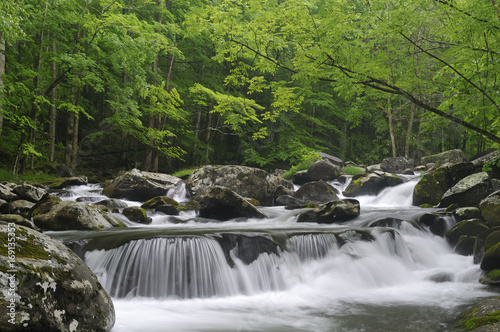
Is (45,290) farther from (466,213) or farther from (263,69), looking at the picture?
(466,213)

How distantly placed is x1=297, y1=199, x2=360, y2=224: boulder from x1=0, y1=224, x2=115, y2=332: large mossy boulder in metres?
6.77

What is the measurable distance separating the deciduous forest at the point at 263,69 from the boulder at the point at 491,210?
131 centimetres

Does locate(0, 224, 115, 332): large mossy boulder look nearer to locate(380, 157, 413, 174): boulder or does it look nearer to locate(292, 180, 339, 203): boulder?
locate(292, 180, 339, 203): boulder

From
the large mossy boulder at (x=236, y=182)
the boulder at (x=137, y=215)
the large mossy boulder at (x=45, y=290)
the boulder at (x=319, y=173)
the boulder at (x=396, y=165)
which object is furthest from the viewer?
the boulder at (x=396, y=165)

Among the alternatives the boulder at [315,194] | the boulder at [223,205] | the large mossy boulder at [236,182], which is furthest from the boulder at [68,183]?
the boulder at [315,194]

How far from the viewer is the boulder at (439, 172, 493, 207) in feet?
29.9

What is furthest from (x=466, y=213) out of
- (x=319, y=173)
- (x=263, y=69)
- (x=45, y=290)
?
(x=319, y=173)

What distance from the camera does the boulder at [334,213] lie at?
934cm

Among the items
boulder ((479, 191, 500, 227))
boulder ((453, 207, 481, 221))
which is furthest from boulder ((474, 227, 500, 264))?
boulder ((453, 207, 481, 221))

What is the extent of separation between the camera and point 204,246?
5.87 meters

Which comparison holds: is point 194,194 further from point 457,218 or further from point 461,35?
point 461,35

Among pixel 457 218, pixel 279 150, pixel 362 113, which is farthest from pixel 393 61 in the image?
pixel 279 150

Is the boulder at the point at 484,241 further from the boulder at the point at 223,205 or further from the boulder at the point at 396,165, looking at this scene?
the boulder at the point at 396,165

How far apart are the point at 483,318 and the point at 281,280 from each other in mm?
3015
